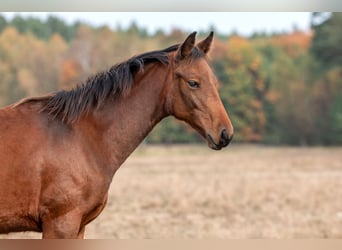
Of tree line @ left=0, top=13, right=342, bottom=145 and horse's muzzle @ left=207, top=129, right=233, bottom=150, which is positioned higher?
horse's muzzle @ left=207, top=129, right=233, bottom=150

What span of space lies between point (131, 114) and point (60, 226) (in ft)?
2.93

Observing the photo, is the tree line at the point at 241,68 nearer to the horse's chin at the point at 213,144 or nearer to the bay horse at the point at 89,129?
the bay horse at the point at 89,129

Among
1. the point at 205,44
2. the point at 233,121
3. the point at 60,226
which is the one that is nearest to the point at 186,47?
the point at 205,44

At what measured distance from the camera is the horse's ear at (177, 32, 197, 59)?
11.6 feet

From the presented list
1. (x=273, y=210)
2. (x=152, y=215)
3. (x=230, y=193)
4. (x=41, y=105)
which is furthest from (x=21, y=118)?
(x=230, y=193)

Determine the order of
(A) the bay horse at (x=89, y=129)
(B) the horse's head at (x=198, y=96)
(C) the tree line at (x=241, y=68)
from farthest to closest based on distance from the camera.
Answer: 1. (C) the tree line at (x=241, y=68)
2. (B) the horse's head at (x=198, y=96)
3. (A) the bay horse at (x=89, y=129)

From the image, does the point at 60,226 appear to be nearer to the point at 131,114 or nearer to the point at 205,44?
the point at 131,114

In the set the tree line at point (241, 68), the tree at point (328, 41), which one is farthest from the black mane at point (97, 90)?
the tree at point (328, 41)

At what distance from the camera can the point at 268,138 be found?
36.4 meters

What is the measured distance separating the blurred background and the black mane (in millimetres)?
3092

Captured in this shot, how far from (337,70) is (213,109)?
33699 mm

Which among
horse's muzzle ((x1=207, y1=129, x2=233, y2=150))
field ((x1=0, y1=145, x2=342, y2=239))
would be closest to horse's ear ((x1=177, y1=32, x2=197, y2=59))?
horse's muzzle ((x1=207, y1=129, x2=233, y2=150))

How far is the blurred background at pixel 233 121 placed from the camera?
345 inches

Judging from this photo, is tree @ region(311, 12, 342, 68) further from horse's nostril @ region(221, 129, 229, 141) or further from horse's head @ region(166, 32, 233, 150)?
horse's nostril @ region(221, 129, 229, 141)
